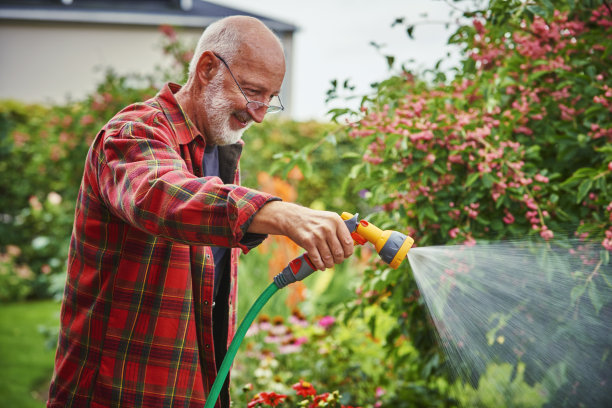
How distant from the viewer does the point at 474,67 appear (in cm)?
241

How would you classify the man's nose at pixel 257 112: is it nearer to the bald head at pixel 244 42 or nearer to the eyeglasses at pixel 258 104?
the eyeglasses at pixel 258 104

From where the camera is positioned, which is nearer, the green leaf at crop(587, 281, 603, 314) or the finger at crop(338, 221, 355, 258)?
the finger at crop(338, 221, 355, 258)

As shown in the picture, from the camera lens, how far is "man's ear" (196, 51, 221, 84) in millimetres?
1645

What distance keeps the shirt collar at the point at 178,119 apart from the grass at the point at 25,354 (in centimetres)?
314

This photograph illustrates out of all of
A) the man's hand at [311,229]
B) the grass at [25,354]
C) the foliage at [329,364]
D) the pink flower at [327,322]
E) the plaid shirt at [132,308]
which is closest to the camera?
the man's hand at [311,229]

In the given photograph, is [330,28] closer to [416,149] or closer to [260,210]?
[416,149]

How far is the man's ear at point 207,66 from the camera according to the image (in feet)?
5.40

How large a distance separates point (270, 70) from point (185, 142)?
0.33 meters

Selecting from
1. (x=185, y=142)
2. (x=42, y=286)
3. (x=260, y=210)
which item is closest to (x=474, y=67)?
(x=185, y=142)

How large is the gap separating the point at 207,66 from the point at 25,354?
167 inches

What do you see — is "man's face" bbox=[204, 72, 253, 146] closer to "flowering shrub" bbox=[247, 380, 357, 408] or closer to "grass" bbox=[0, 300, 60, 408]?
"flowering shrub" bbox=[247, 380, 357, 408]

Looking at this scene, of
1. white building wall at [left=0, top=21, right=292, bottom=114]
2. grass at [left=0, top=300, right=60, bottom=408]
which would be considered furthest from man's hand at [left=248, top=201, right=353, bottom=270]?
white building wall at [left=0, top=21, right=292, bottom=114]

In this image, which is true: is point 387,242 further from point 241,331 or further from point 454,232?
point 454,232

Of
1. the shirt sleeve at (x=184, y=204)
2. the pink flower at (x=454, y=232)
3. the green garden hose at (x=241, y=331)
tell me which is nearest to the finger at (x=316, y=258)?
the shirt sleeve at (x=184, y=204)
